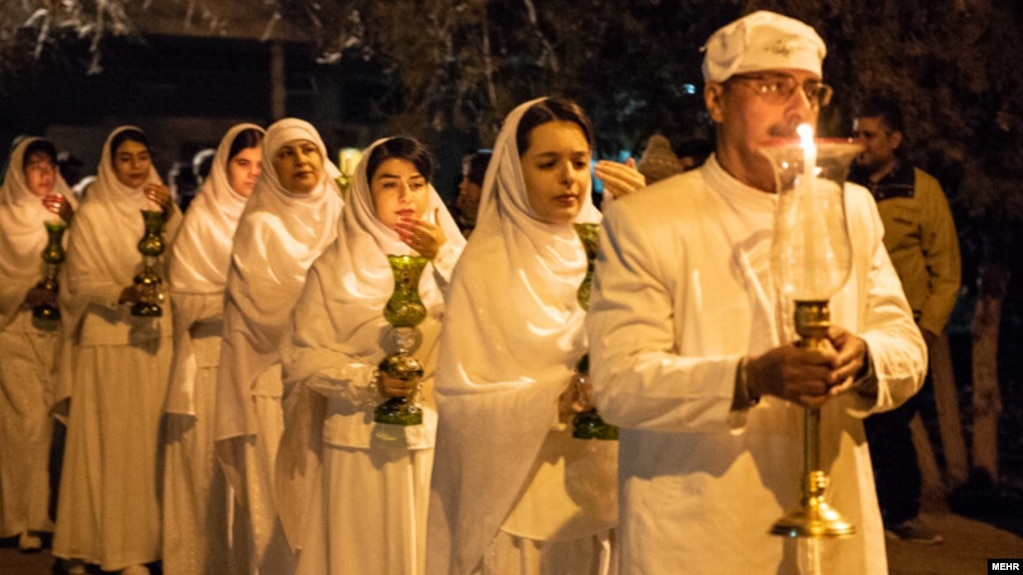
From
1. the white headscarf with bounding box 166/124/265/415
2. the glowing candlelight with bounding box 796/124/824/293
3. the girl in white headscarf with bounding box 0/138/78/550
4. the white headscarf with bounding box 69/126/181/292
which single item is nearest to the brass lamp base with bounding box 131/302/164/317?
the white headscarf with bounding box 166/124/265/415

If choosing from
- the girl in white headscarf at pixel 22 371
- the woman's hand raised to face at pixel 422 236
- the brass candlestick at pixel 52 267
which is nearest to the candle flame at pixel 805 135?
the woman's hand raised to face at pixel 422 236

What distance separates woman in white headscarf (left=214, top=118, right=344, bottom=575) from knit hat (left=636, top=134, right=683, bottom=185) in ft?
5.39

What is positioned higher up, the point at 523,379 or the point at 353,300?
the point at 353,300

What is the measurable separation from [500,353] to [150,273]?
15.6ft

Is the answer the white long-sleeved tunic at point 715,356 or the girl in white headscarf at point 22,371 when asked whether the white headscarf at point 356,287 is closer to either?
the white long-sleeved tunic at point 715,356

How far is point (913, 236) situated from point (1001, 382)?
6629 mm

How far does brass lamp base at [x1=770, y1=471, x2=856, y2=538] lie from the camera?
4.00 meters

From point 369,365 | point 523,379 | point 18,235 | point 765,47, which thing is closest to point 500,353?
point 523,379

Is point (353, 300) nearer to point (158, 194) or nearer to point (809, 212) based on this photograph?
point (158, 194)

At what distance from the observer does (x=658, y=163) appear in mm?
8242

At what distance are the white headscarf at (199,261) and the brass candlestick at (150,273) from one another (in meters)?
0.12

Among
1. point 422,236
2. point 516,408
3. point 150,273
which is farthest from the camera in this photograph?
point 150,273

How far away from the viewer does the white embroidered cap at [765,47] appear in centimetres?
429

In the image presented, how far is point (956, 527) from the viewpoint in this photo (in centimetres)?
1112
